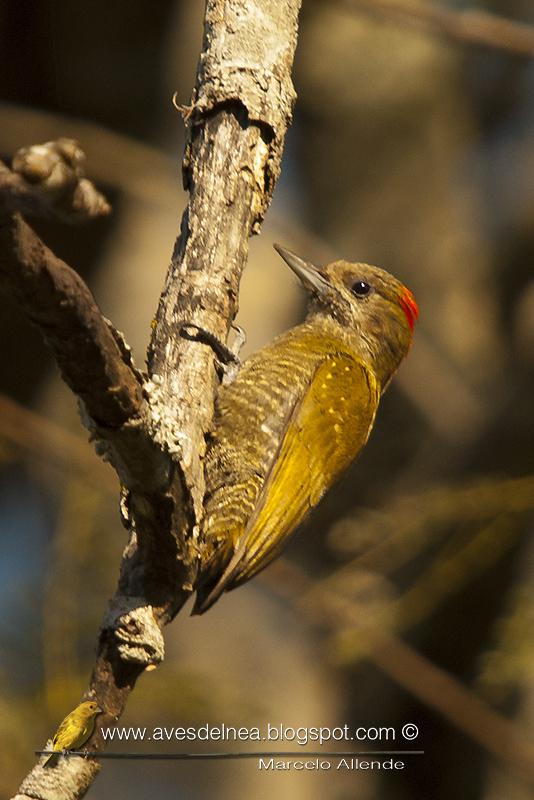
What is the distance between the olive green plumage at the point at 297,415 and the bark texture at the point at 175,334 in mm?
496

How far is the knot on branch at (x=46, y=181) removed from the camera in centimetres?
160

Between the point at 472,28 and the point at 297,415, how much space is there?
12.2 ft

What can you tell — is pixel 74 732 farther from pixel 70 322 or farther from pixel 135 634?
pixel 70 322

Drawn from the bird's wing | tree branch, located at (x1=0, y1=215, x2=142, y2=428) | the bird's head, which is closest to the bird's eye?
the bird's head

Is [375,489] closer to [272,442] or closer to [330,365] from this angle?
[330,365]

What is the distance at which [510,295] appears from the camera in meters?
8.67

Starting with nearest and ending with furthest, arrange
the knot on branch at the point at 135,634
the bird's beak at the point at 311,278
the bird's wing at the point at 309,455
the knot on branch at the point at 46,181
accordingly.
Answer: the knot on branch at the point at 46,181
the knot on branch at the point at 135,634
the bird's wing at the point at 309,455
the bird's beak at the point at 311,278

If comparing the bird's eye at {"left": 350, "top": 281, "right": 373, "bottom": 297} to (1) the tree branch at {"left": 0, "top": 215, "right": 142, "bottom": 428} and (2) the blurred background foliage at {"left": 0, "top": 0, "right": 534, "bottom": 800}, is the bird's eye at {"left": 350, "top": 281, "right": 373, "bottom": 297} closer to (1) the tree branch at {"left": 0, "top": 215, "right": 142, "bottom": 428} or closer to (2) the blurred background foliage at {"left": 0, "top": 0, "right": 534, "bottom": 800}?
(2) the blurred background foliage at {"left": 0, "top": 0, "right": 534, "bottom": 800}

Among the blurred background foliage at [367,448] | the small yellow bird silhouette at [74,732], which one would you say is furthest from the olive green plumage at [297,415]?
the blurred background foliage at [367,448]

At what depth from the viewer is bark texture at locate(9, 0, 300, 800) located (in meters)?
2.14

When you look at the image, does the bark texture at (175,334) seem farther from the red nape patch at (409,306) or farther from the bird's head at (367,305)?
the red nape patch at (409,306)

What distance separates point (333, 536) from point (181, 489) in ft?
15.1

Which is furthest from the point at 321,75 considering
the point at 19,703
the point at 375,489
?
the point at 19,703

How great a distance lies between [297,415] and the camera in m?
4.29
